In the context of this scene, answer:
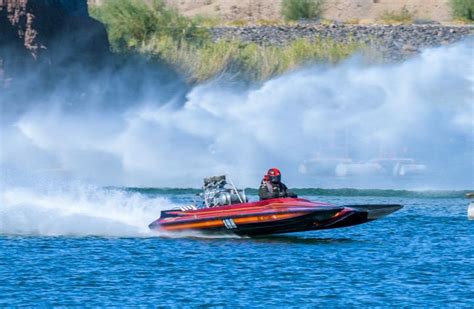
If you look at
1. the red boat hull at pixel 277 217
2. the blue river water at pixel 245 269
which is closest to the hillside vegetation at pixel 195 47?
the blue river water at pixel 245 269

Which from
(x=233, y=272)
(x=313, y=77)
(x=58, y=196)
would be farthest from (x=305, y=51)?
(x=233, y=272)

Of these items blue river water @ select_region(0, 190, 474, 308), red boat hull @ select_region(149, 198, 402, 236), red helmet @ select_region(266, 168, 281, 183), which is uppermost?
red helmet @ select_region(266, 168, 281, 183)

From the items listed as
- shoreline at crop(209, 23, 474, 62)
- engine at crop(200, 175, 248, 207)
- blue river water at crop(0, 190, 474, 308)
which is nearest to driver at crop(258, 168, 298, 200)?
engine at crop(200, 175, 248, 207)

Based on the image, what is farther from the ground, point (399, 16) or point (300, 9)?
point (300, 9)

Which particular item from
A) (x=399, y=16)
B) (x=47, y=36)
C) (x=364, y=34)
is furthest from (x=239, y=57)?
(x=399, y=16)

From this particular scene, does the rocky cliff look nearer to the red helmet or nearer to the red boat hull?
the red boat hull

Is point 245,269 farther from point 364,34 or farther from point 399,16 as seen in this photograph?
point 399,16

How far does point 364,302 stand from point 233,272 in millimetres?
3430

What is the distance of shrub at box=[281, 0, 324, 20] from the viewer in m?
88.1

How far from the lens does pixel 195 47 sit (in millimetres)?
65000

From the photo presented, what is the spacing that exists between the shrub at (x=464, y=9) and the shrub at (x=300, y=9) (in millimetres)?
9080

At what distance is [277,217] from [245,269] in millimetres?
2478

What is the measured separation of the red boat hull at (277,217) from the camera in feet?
86.7

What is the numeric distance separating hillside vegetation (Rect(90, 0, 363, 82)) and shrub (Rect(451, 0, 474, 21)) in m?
17.6
